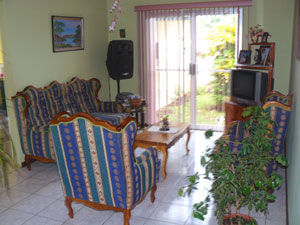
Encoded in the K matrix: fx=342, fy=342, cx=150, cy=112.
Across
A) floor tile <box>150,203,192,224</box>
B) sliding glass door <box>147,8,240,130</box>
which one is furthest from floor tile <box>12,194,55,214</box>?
sliding glass door <box>147,8,240,130</box>

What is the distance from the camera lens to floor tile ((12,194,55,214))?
11.5 ft

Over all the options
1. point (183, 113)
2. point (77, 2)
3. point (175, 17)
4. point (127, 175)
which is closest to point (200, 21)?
point (175, 17)

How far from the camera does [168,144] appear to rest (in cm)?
422

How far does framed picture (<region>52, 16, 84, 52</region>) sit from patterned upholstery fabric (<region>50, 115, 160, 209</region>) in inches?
104

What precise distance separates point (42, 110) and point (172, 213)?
2340 mm

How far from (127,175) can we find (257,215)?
138 cm

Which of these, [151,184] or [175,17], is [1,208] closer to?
[151,184]

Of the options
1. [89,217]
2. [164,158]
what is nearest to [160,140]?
[164,158]

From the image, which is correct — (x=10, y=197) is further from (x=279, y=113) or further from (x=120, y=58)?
(x=120, y=58)

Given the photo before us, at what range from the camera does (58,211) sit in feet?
11.3

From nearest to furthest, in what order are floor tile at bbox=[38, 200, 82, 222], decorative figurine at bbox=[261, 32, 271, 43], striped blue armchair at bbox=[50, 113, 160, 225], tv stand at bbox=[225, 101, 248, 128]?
striped blue armchair at bbox=[50, 113, 160, 225], floor tile at bbox=[38, 200, 82, 222], decorative figurine at bbox=[261, 32, 271, 43], tv stand at bbox=[225, 101, 248, 128]

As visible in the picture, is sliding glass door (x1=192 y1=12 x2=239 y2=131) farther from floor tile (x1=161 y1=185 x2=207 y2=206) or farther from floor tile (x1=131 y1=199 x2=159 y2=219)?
floor tile (x1=131 y1=199 x2=159 y2=219)

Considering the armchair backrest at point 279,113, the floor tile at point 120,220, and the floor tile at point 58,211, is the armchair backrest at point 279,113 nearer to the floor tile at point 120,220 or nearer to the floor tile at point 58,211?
the floor tile at point 120,220

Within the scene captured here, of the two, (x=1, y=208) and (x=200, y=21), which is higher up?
(x=200, y=21)
